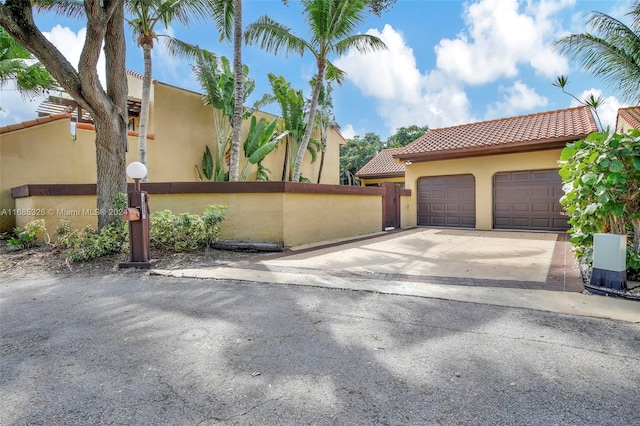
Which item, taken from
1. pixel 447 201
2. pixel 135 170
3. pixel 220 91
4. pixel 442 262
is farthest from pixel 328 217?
pixel 220 91

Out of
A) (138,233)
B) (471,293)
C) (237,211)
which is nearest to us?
(471,293)

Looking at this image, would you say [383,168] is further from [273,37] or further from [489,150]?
[273,37]

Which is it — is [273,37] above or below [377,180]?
above

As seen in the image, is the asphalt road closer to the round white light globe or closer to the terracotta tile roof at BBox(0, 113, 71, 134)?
the round white light globe

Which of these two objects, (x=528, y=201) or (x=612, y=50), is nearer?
(x=612, y=50)

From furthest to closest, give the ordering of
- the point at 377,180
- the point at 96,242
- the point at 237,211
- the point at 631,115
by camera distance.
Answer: the point at 377,180 < the point at 631,115 < the point at 237,211 < the point at 96,242

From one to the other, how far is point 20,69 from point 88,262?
7905 mm

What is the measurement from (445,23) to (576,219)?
9639 mm

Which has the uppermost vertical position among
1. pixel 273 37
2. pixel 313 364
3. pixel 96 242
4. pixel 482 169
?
pixel 273 37

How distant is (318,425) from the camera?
73.2 inches

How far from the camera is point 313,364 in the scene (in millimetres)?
2557

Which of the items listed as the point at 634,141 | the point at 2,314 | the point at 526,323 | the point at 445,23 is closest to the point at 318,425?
the point at 526,323

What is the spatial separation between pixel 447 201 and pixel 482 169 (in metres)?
1.84

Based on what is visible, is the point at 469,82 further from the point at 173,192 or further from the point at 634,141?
the point at 173,192
